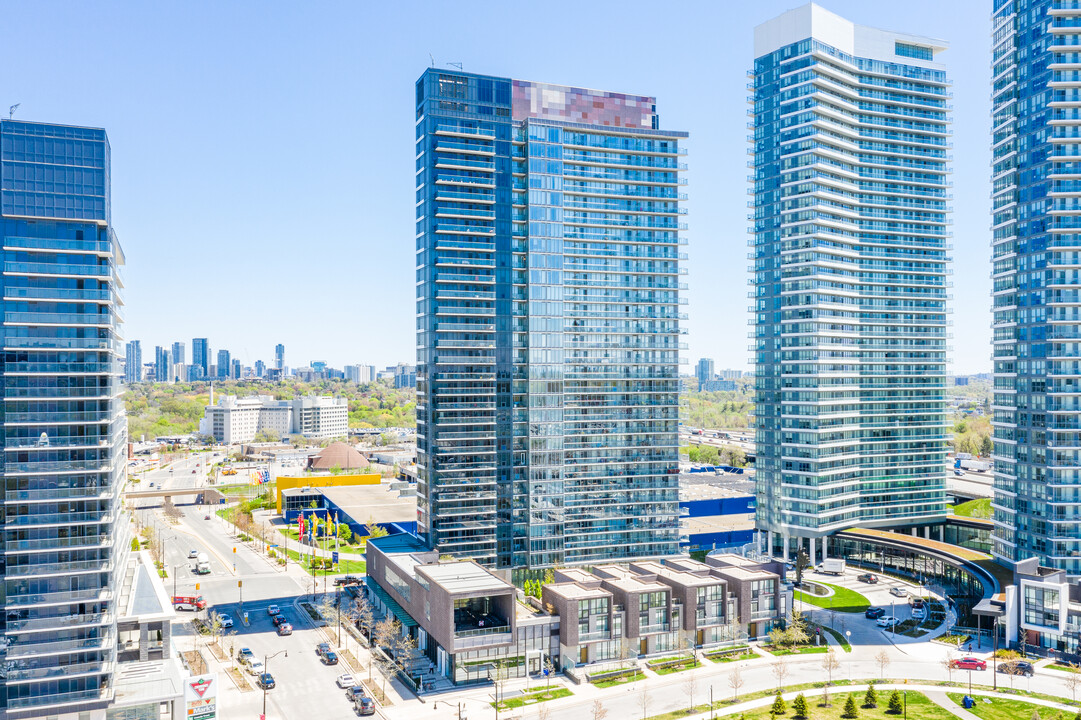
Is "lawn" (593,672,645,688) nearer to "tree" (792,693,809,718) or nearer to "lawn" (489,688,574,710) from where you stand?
"lawn" (489,688,574,710)

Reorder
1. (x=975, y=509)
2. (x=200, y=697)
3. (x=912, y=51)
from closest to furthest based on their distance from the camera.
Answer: (x=200, y=697), (x=912, y=51), (x=975, y=509)

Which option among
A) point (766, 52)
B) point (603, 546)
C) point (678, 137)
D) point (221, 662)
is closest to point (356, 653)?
point (221, 662)

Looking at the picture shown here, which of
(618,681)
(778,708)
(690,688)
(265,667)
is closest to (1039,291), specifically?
(778,708)

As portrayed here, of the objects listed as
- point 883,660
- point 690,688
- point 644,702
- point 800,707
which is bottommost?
point 690,688

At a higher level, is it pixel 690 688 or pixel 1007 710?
pixel 690 688

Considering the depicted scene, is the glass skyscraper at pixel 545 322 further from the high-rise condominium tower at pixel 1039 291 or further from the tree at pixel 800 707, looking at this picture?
the tree at pixel 800 707

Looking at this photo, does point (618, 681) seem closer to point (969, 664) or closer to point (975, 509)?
point (969, 664)

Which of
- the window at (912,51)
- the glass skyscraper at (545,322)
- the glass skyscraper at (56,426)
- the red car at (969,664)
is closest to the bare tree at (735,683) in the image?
the red car at (969,664)
